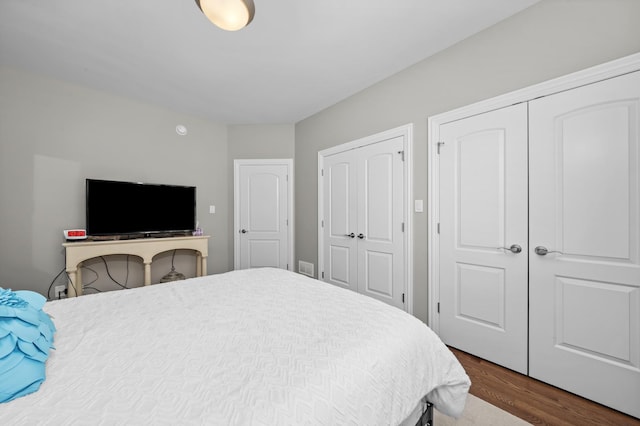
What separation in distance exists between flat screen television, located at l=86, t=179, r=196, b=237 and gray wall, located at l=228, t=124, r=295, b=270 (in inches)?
30.2

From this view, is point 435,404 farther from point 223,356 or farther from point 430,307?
point 430,307

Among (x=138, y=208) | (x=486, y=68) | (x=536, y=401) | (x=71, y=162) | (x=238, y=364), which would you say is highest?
(x=486, y=68)

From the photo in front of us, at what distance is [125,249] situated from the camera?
2848mm

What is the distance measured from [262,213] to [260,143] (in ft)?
3.57

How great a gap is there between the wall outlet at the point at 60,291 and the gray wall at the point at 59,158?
0.05 m

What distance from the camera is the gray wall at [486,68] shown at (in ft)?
5.20

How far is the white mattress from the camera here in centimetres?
64

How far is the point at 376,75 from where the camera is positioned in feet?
8.95

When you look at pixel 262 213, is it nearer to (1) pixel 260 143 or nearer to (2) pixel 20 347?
(1) pixel 260 143

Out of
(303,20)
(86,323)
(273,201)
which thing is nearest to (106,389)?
(86,323)

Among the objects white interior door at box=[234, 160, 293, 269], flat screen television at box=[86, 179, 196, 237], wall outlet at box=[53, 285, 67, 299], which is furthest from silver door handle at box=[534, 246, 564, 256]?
wall outlet at box=[53, 285, 67, 299]

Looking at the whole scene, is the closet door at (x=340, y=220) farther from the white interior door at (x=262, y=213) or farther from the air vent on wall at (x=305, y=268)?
the white interior door at (x=262, y=213)

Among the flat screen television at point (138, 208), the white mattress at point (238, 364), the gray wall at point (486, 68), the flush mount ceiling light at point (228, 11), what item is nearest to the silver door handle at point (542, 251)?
the gray wall at point (486, 68)

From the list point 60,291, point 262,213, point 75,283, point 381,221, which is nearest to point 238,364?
point 381,221
